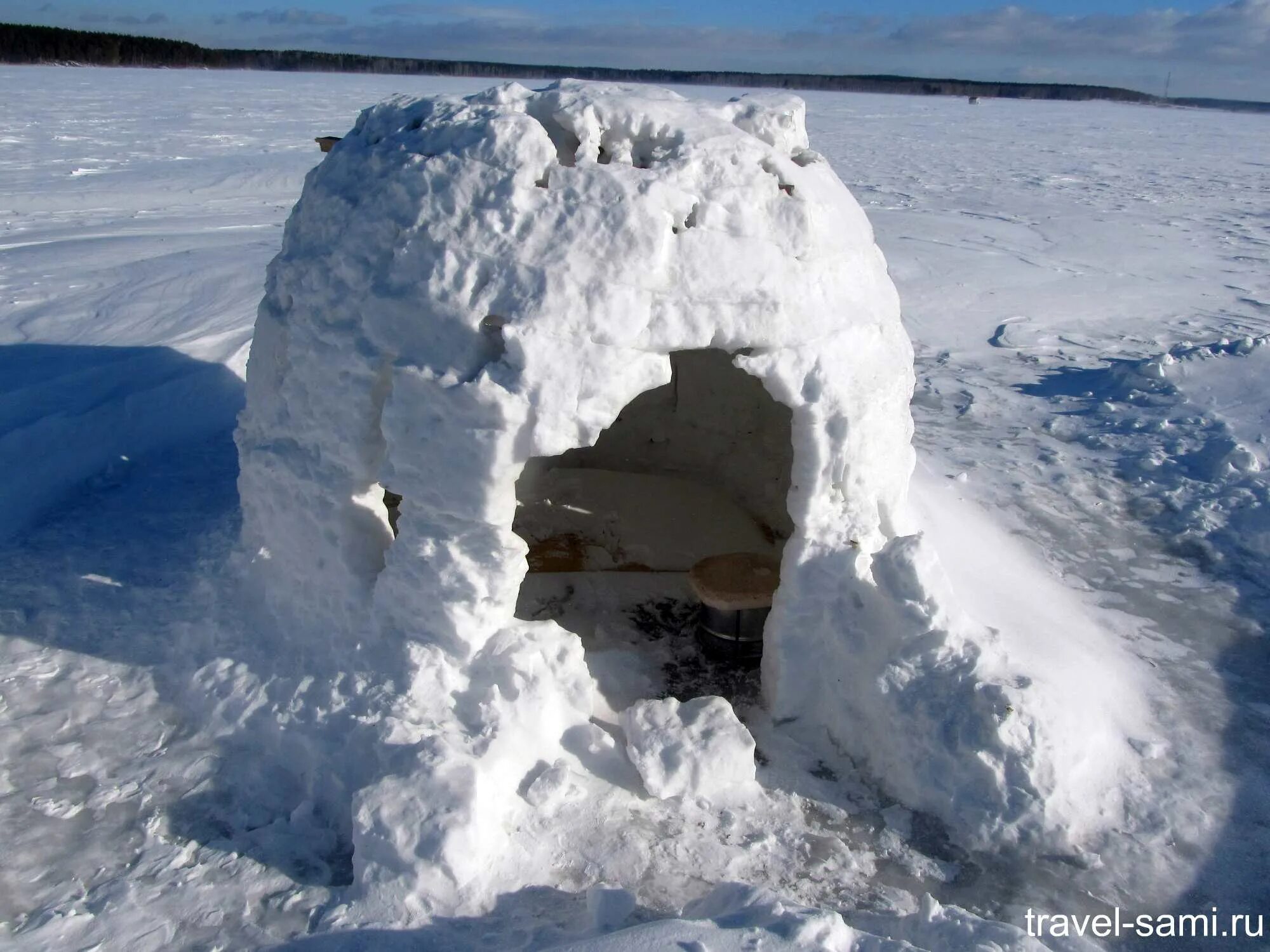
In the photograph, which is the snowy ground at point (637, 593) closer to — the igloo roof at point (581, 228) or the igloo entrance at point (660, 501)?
the igloo entrance at point (660, 501)

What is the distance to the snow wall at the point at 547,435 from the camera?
3426 mm

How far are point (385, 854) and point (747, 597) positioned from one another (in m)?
1.96

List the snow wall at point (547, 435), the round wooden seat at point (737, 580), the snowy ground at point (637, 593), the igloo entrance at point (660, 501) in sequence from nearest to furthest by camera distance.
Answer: the snowy ground at point (637, 593)
the snow wall at point (547, 435)
the round wooden seat at point (737, 580)
the igloo entrance at point (660, 501)

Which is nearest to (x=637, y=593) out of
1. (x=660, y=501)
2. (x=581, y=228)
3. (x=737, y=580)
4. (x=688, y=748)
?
(x=737, y=580)

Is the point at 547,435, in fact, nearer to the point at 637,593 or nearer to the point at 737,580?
the point at 737,580

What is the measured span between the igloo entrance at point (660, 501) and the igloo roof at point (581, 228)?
141 centimetres

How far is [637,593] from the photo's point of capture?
512 cm

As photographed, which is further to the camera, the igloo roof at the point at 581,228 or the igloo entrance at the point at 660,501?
the igloo entrance at the point at 660,501

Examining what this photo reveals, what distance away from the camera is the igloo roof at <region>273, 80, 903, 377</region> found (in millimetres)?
3461

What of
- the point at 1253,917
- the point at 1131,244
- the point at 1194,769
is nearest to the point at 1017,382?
the point at 1194,769

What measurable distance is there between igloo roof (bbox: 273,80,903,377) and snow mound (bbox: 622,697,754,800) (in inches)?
54.8

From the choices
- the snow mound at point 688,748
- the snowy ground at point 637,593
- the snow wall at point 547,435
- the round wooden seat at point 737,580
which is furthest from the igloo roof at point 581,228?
the snowy ground at point 637,593

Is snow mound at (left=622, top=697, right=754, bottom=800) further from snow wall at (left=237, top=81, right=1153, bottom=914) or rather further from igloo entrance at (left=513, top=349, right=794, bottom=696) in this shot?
igloo entrance at (left=513, top=349, right=794, bottom=696)

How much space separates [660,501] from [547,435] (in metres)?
2.55
